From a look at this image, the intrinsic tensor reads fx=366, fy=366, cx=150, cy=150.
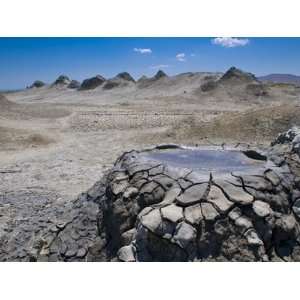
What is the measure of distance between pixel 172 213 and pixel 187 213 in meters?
0.14

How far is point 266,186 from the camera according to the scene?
12.8 ft

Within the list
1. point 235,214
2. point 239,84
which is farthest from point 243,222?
point 239,84

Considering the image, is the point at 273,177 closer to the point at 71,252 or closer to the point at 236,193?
the point at 236,193

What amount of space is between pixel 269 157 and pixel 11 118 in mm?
17202

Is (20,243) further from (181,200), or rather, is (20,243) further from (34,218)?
(181,200)

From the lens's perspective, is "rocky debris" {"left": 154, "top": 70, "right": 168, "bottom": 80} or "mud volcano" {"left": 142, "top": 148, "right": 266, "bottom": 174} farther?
"rocky debris" {"left": 154, "top": 70, "right": 168, "bottom": 80}

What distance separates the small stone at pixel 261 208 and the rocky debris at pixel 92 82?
148ft

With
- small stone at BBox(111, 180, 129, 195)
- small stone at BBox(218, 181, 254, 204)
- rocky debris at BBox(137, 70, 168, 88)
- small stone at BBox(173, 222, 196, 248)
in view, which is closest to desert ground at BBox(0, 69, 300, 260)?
small stone at BBox(111, 180, 129, 195)

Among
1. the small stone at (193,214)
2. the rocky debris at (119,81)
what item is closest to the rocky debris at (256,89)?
the rocky debris at (119,81)

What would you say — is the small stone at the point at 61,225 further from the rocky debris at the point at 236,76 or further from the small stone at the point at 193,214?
the rocky debris at the point at 236,76

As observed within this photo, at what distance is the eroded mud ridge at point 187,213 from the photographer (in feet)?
10.9

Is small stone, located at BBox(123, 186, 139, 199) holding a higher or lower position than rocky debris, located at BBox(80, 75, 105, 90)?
higher

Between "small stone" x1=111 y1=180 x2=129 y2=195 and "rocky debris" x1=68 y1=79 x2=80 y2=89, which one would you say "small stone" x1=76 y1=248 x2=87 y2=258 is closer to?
"small stone" x1=111 y1=180 x2=129 y2=195

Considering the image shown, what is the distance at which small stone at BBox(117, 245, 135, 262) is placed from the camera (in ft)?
10.9
